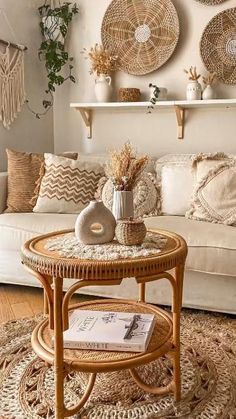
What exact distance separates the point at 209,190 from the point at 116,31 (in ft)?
4.92

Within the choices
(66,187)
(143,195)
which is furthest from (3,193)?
(143,195)

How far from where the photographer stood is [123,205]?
165 cm

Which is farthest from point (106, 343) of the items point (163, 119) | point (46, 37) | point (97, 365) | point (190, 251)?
point (46, 37)

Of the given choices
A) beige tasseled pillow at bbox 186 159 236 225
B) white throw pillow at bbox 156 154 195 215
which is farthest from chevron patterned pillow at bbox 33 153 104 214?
beige tasseled pillow at bbox 186 159 236 225

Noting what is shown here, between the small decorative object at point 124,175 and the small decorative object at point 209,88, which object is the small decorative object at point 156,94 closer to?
the small decorative object at point 209,88

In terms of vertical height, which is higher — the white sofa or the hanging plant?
the hanging plant

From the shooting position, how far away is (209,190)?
2.42 m

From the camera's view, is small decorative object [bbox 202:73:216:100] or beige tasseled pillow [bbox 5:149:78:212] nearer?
beige tasseled pillow [bbox 5:149:78:212]

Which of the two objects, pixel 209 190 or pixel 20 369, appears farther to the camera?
pixel 209 190

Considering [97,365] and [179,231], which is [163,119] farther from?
[97,365]

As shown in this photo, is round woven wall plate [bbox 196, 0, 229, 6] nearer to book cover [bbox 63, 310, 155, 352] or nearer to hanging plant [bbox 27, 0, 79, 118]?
hanging plant [bbox 27, 0, 79, 118]

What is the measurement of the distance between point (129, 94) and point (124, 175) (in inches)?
64.5

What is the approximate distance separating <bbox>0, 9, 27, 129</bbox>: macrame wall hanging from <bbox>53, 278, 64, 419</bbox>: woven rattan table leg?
6.92ft

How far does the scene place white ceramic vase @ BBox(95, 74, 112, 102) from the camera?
319 centimetres
